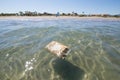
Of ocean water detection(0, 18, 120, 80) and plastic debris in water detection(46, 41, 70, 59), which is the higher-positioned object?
plastic debris in water detection(46, 41, 70, 59)

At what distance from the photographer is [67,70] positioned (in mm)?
4980

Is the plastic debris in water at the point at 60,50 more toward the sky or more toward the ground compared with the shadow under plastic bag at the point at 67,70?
more toward the sky

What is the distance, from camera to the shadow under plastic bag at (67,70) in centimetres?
472

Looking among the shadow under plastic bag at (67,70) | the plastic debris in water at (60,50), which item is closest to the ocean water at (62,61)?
the shadow under plastic bag at (67,70)

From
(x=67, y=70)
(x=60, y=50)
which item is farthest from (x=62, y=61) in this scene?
(x=60, y=50)

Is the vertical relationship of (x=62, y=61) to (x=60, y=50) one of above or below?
below

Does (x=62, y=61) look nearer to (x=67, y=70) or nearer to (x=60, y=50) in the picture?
(x=67, y=70)

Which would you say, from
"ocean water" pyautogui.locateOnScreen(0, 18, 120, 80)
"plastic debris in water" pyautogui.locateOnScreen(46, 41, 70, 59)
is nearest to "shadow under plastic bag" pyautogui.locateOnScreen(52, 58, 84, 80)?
"ocean water" pyautogui.locateOnScreen(0, 18, 120, 80)

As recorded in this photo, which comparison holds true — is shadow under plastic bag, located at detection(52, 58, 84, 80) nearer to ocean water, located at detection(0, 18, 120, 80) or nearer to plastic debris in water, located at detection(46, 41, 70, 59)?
ocean water, located at detection(0, 18, 120, 80)

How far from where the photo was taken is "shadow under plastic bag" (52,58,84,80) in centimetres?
472

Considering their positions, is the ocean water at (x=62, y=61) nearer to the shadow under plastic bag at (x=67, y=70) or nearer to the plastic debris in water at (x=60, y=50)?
the shadow under plastic bag at (x=67, y=70)

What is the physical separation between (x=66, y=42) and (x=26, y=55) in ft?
5.79

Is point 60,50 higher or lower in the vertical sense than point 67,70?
higher

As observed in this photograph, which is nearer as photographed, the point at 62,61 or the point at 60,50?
Result: the point at 60,50
